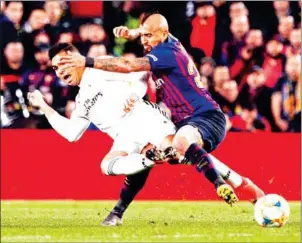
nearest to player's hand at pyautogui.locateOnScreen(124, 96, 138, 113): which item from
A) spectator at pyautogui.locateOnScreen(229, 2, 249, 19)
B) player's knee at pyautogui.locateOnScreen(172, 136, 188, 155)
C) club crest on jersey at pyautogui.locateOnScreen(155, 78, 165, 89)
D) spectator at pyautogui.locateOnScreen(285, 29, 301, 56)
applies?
club crest on jersey at pyautogui.locateOnScreen(155, 78, 165, 89)

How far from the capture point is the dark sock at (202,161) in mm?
8336

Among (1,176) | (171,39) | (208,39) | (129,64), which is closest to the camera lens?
(129,64)

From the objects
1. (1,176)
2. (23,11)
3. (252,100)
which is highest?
(23,11)

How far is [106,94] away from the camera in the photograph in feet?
31.7

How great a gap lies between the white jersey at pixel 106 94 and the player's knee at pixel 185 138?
2.78 ft

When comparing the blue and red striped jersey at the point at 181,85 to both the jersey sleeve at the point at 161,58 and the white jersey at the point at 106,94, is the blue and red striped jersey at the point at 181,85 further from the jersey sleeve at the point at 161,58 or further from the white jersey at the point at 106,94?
the white jersey at the point at 106,94

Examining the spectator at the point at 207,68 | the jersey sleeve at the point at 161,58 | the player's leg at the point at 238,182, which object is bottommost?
the spectator at the point at 207,68

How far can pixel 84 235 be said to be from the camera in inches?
309

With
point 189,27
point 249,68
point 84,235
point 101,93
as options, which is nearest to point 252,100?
point 249,68

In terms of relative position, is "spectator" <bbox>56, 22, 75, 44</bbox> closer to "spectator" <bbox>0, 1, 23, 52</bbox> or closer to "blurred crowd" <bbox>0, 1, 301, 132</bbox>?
"blurred crowd" <bbox>0, 1, 301, 132</bbox>

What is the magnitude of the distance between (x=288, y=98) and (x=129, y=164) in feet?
18.8

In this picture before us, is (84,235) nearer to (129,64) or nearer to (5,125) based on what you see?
(129,64)

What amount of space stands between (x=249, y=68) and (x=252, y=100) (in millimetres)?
500

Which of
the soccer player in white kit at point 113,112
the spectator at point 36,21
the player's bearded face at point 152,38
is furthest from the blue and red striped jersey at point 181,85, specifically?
the spectator at point 36,21
